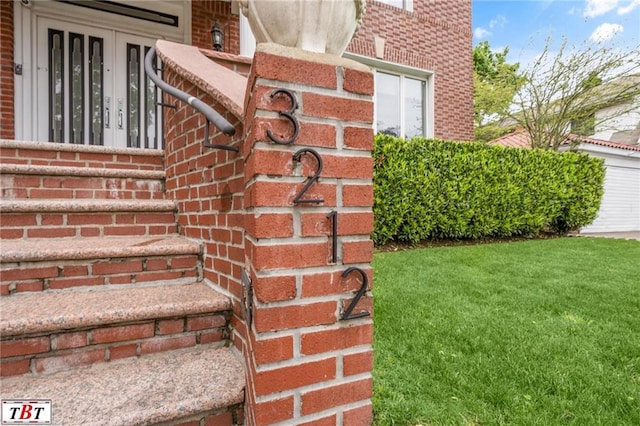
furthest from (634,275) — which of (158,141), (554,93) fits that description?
(554,93)

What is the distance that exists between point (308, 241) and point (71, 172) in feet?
5.62

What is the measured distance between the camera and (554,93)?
9.43 metres

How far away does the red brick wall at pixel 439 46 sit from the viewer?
247 inches

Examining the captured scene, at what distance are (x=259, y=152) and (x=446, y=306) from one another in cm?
198

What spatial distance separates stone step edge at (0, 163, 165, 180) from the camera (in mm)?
1851

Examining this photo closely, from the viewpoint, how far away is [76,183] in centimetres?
201

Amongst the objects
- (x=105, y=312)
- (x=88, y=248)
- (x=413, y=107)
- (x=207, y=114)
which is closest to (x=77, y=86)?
(x=88, y=248)

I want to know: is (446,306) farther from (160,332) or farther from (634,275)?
(634,275)

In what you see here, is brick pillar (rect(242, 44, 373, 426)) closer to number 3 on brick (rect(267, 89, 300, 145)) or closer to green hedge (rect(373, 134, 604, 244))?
number 3 on brick (rect(267, 89, 300, 145))

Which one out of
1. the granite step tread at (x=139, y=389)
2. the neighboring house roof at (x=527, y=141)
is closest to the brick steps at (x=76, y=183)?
the granite step tread at (x=139, y=389)

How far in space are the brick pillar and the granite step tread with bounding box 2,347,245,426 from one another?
134mm

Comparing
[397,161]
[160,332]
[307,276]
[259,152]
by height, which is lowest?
[160,332]

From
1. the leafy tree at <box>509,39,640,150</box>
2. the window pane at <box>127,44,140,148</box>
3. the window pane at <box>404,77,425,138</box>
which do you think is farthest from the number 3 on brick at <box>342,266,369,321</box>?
the leafy tree at <box>509,39,640,150</box>

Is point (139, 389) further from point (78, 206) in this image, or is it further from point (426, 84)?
point (426, 84)
